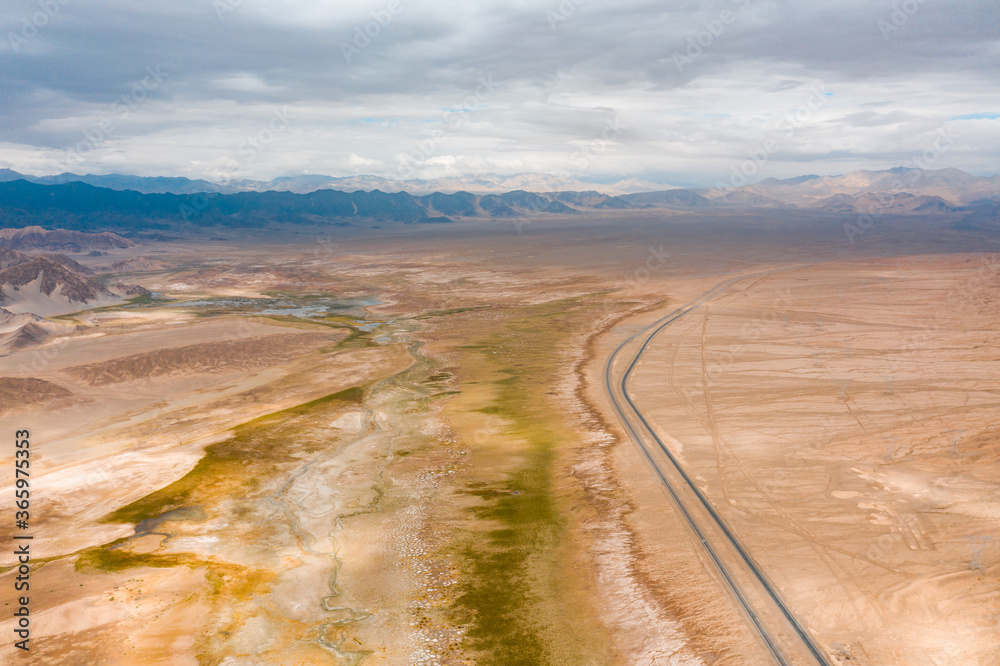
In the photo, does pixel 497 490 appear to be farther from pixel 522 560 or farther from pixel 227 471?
pixel 227 471

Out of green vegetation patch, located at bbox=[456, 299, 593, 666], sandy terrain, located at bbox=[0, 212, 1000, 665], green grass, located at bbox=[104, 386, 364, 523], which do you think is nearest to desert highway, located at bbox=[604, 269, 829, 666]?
sandy terrain, located at bbox=[0, 212, 1000, 665]

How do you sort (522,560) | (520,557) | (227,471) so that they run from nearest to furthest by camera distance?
1. (522,560)
2. (520,557)
3. (227,471)

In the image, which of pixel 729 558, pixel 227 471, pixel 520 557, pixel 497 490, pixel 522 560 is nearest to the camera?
pixel 729 558

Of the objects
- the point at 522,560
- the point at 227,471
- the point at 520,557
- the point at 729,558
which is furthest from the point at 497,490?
the point at 227,471

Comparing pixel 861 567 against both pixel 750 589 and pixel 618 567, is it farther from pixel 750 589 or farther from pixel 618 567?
pixel 618 567

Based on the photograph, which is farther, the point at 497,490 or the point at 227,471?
the point at 227,471

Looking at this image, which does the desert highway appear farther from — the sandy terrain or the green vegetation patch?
the green vegetation patch

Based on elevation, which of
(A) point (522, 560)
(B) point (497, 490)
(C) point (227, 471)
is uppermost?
(C) point (227, 471)

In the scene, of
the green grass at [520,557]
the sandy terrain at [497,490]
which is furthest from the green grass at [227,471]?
the green grass at [520,557]
